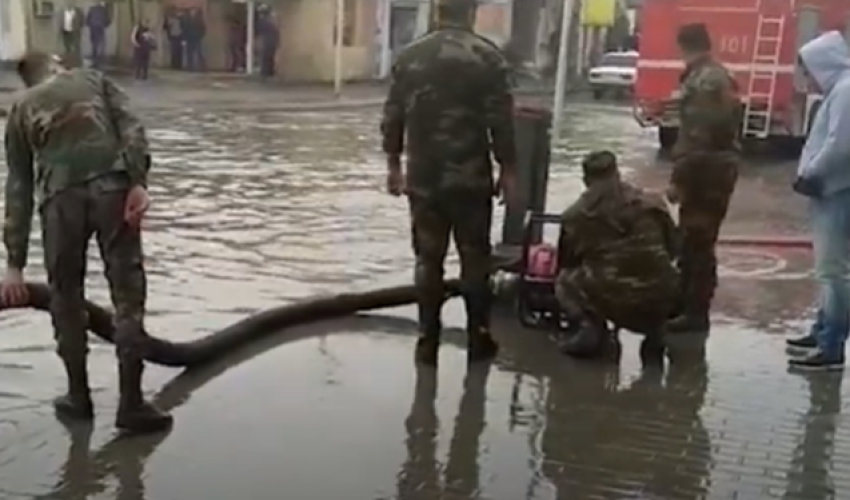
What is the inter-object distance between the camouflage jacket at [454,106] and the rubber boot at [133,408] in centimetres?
182

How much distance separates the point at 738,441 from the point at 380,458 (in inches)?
65.7

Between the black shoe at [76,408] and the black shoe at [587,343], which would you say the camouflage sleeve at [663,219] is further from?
the black shoe at [76,408]

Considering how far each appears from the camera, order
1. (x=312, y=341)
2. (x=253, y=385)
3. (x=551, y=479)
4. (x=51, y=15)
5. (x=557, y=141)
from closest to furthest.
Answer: (x=551, y=479) < (x=253, y=385) < (x=312, y=341) < (x=557, y=141) < (x=51, y=15)

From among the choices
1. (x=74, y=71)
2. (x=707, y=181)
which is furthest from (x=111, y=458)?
(x=707, y=181)

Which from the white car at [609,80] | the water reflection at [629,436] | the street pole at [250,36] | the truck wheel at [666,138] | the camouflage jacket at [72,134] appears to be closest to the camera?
the water reflection at [629,436]

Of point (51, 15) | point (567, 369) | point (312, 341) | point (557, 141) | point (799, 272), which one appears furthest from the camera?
A: point (51, 15)

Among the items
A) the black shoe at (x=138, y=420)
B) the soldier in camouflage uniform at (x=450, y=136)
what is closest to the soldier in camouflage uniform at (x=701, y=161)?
the soldier in camouflage uniform at (x=450, y=136)

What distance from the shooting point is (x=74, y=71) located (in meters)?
5.74

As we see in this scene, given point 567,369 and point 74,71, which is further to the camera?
point 567,369

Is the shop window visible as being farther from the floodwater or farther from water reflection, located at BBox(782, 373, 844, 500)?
water reflection, located at BBox(782, 373, 844, 500)

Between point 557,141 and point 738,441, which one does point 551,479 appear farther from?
point 557,141

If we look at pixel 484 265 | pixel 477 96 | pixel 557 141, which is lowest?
pixel 557 141

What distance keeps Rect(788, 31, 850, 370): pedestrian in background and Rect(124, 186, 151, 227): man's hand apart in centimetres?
347

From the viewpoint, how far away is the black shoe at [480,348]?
7266 mm
